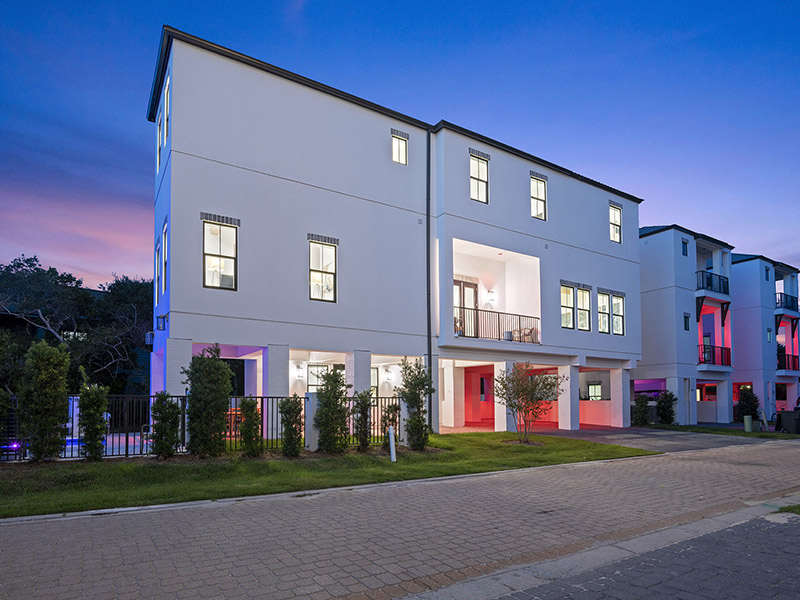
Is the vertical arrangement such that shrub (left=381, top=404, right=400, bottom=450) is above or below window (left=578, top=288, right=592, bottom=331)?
below

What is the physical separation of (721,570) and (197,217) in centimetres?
1476

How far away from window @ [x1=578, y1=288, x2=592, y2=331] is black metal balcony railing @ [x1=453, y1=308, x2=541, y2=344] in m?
3.08

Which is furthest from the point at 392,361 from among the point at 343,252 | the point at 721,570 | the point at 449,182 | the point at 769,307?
the point at 769,307

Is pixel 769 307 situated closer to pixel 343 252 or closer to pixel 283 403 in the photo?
pixel 343 252

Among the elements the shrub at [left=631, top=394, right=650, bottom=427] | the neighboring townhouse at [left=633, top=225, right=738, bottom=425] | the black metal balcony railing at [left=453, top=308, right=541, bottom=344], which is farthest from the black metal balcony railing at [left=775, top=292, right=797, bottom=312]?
the black metal balcony railing at [left=453, top=308, right=541, bottom=344]

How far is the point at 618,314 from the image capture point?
2884 cm

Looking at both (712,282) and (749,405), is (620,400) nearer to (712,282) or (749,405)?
(712,282)

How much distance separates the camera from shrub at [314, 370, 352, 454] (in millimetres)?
14773

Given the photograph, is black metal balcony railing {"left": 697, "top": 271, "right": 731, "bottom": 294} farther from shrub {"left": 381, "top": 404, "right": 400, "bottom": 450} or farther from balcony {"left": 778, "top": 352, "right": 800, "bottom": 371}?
shrub {"left": 381, "top": 404, "right": 400, "bottom": 450}

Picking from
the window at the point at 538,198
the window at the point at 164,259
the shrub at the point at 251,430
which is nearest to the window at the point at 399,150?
the window at the point at 538,198

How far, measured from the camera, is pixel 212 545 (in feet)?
23.4

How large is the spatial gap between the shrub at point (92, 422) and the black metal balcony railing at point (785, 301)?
45.2 m

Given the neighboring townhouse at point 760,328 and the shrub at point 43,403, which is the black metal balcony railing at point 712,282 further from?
the shrub at point 43,403

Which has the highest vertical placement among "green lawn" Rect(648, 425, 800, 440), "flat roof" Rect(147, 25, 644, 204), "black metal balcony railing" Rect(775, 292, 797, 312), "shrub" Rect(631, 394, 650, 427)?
"flat roof" Rect(147, 25, 644, 204)
